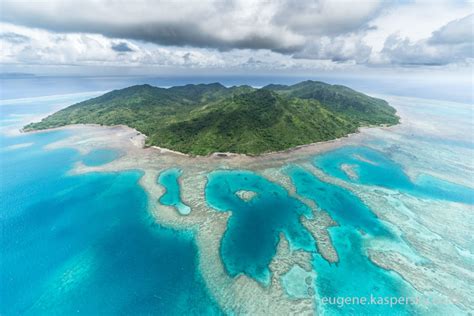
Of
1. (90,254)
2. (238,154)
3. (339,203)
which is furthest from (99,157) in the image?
(339,203)

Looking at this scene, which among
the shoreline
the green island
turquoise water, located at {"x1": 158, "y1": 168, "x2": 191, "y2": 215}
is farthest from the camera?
the green island

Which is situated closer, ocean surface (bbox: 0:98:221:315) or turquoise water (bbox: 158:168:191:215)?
ocean surface (bbox: 0:98:221:315)

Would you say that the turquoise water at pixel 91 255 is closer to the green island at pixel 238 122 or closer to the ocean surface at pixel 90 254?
the ocean surface at pixel 90 254

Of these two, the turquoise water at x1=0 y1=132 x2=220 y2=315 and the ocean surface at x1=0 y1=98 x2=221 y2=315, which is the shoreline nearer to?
the ocean surface at x1=0 y1=98 x2=221 y2=315

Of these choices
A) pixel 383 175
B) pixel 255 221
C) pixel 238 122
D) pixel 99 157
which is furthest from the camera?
pixel 238 122

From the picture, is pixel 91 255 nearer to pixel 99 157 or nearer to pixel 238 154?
pixel 99 157

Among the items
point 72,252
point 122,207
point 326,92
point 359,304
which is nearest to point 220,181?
point 122,207

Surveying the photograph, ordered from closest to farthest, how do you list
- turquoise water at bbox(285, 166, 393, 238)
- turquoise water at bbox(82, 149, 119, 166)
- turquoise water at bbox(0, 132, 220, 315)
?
1. turquoise water at bbox(0, 132, 220, 315)
2. turquoise water at bbox(285, 166, 393, 238)
3. turquoise water at bbox(82, 149, 119, 166)

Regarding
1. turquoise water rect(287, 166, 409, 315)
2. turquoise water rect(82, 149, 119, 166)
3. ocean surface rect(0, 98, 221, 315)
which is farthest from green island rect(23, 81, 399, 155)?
turquoise water rect(287, 166, 409, 315)
